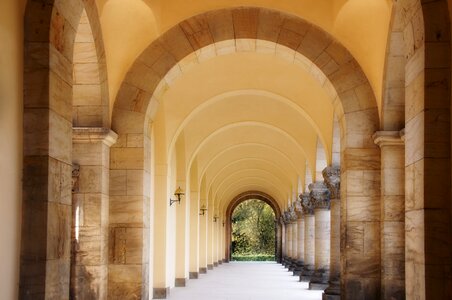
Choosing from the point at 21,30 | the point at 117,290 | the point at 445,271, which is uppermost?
the point at 21,30

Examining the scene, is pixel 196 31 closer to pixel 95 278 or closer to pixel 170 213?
pixel 95 278

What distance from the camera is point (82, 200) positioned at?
11.8m

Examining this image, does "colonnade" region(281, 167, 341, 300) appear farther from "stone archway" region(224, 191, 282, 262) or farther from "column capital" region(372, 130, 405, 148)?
"stone archway" region(224, 191, 282, 262)

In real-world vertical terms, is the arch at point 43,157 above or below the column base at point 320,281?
above

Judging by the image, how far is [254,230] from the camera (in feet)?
255

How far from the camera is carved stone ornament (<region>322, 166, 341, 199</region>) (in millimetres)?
16578

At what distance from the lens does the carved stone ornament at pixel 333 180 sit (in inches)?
653

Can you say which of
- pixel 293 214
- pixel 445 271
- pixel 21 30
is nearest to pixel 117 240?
pixel 21 30

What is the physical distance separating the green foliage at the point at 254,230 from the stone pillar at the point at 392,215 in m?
65.2

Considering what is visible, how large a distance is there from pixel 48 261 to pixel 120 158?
536cm

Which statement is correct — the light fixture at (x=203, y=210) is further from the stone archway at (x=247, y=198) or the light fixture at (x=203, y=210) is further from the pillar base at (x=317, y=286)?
the stone archway at (x=247, y=198)

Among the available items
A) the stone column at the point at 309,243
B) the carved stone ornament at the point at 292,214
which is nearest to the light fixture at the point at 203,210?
the stone column at the point at 309,243

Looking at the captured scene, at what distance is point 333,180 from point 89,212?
6983mm

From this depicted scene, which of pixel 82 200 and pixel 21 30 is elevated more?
pixel 21 30
